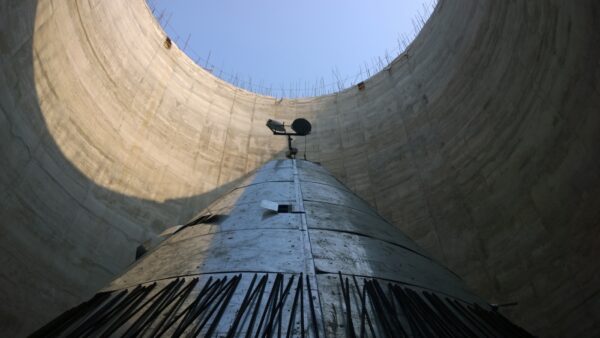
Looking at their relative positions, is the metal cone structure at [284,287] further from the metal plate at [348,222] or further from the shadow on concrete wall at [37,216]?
the shadow on concrete wall at [37,216]

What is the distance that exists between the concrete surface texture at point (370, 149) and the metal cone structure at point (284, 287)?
13.5 ft

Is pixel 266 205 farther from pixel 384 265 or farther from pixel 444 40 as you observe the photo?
pixel 444 40

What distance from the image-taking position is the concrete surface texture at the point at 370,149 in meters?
6.94

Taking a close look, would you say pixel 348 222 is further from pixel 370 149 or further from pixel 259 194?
pixel 370 149

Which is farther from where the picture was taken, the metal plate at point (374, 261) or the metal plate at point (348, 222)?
the metal plate at point (348, 222)

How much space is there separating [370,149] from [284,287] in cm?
1010

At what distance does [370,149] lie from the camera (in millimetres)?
12781

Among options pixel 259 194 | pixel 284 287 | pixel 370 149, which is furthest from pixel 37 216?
pixel 370 149

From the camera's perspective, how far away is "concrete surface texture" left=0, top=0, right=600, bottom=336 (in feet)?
22.8

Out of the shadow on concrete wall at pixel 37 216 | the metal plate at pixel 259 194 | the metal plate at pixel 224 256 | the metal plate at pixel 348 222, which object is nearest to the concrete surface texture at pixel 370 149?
the shadow on concrete wall at pixel 37 216

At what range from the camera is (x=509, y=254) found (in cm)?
835

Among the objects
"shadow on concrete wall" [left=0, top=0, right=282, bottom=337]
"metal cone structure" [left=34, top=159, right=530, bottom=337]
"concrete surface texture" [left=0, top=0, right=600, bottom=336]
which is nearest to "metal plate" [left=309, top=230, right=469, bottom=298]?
"metal cone structure" [left=34, top=159, right=530, bottom=337]

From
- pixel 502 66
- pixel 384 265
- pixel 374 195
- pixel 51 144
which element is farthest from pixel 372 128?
pixel 384 265

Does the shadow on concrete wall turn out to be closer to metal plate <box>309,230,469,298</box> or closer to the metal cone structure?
the metal cone structure
